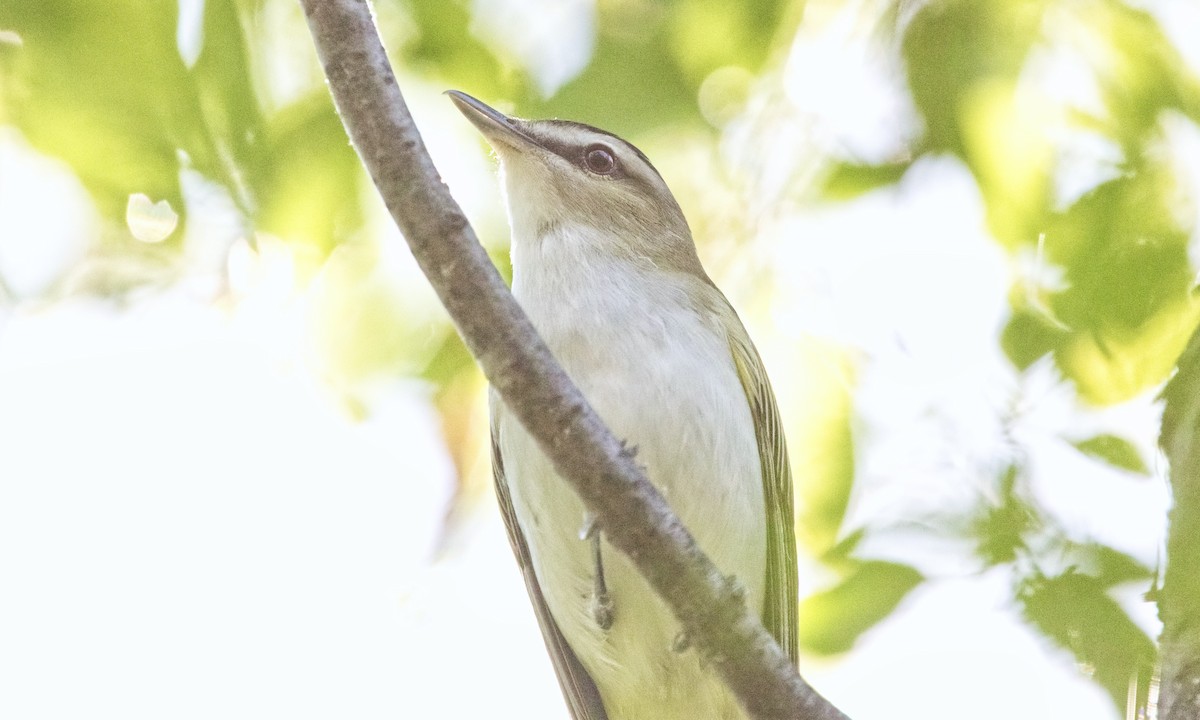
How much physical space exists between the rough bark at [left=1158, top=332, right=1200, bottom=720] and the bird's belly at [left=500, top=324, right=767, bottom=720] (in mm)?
1492

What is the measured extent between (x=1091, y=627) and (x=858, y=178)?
212cm

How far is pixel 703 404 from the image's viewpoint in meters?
4.21

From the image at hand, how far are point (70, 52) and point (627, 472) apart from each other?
7.03ft

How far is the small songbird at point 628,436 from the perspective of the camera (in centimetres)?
416

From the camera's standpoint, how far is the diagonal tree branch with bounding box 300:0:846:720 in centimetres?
287

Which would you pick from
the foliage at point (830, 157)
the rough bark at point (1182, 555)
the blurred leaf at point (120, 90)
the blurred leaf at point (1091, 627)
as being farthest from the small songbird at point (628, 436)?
the rough bark at point (1182, 555)

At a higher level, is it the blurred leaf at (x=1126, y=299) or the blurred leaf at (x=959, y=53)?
the blurred leaf at (x=959, y=53)

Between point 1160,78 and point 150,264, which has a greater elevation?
point 150,264

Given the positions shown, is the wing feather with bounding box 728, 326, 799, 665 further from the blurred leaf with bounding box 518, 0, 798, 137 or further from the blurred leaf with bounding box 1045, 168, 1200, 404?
the blurred leaf with bounding box 1045, 168, 1200, 404

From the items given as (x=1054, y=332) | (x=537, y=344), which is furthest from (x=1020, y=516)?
(x=537, y=344)

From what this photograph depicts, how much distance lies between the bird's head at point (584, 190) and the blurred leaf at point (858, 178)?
0.63 metres

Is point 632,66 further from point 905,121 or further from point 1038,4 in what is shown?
point 1038,4

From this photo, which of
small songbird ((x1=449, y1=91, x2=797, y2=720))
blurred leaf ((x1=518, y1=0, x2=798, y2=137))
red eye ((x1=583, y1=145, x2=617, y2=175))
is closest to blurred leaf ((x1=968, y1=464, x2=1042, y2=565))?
small songbird ((x1=449, y1=91, x2=797, y2=720))

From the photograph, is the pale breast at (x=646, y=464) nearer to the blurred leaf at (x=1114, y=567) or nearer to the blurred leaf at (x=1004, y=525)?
the blurred leaf at (x=1004, y=525)
